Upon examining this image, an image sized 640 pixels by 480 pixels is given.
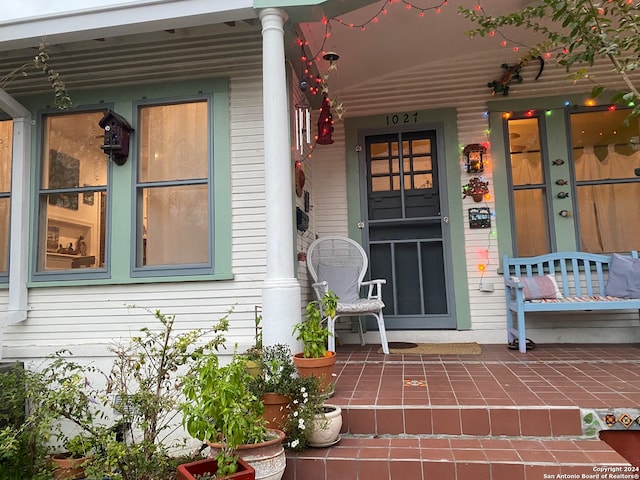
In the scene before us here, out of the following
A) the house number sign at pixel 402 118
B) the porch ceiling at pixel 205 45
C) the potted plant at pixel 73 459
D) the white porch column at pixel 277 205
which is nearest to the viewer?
the potted plant at pixel 73 459

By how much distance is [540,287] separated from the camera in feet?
13.1

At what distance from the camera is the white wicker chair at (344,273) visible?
386 cm

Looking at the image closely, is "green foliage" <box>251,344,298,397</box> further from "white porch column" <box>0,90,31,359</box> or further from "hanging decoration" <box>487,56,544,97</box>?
"hanging decoration" <box>487,56,544,97</box>

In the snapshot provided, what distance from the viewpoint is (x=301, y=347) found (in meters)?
2.82

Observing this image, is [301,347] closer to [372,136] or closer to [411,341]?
[411,341]

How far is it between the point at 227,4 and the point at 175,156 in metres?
1.21

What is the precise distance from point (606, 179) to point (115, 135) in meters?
4.36

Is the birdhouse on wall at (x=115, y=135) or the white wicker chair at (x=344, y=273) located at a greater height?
the birdhouse on wall at (x=115, y=135)

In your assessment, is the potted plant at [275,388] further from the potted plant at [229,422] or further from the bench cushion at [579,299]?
the bench cushion at [579,299]

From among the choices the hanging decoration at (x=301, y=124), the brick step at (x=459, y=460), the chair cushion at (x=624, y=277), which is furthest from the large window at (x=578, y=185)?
the brick step at (x=459, y=460)

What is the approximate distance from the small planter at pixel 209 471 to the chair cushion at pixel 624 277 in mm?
3549

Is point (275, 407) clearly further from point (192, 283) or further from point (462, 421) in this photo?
point (192, 283)

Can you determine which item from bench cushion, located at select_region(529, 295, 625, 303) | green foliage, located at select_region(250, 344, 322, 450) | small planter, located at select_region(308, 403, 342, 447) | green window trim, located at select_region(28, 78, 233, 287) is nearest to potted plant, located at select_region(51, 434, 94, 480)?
green foliage, located at select_region(250, 344, 322, 450)

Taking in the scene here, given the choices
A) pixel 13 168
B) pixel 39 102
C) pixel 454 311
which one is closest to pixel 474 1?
pixel 454 311
